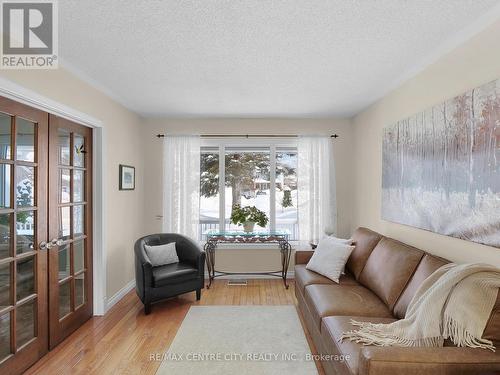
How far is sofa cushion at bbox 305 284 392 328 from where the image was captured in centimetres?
221

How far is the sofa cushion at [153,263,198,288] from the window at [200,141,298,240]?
1.10 m

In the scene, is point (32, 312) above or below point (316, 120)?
below

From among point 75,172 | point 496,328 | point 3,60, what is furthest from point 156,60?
point 496,328

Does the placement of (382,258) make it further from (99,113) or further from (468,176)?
(99,113)

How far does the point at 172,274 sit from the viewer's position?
11.0 ft

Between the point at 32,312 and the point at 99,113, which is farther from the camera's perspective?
the point at 99,113

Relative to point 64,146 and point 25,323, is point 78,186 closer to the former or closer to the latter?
point 64,146

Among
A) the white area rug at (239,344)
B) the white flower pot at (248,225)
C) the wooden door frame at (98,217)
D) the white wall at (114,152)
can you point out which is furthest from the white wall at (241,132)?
the wooden door frame at (98,217)

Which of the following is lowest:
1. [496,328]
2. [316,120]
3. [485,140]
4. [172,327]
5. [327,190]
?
[172,327]

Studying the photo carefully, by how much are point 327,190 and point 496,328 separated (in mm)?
3067

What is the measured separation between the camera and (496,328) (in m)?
1.45

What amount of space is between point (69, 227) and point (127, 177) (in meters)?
1.21

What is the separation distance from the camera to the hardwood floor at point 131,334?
231 cm

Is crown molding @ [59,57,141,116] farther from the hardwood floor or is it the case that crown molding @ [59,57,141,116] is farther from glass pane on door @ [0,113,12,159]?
the hardwood floor
